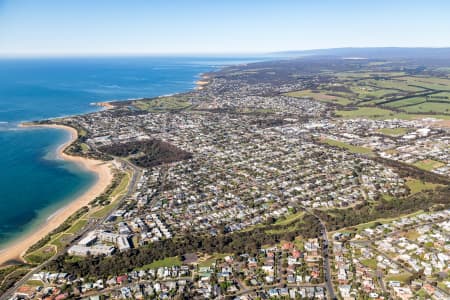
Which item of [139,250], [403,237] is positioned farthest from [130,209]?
[403,237]

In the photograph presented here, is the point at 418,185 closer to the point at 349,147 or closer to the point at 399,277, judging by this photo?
the point at 349,147

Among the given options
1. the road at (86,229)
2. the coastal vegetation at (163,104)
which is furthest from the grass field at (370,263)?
the coastal vegetation at (163,104)

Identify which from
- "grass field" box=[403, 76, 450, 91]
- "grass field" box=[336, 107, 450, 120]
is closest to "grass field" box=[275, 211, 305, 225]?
"grass field" box=[336, 107, 450, 120]

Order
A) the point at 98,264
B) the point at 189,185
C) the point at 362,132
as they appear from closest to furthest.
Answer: the point at 98,264 → the point at 189,185 → the point at 362,132

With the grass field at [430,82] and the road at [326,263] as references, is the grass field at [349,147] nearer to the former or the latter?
the road at [326,263]

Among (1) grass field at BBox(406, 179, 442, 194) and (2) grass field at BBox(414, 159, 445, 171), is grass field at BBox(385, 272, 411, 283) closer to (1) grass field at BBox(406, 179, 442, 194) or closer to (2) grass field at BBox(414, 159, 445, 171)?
(1) grass field at BBox(406, 179, 442, 194)

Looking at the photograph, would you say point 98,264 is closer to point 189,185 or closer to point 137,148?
point 189,185

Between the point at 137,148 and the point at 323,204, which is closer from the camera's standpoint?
the point at 323,204
